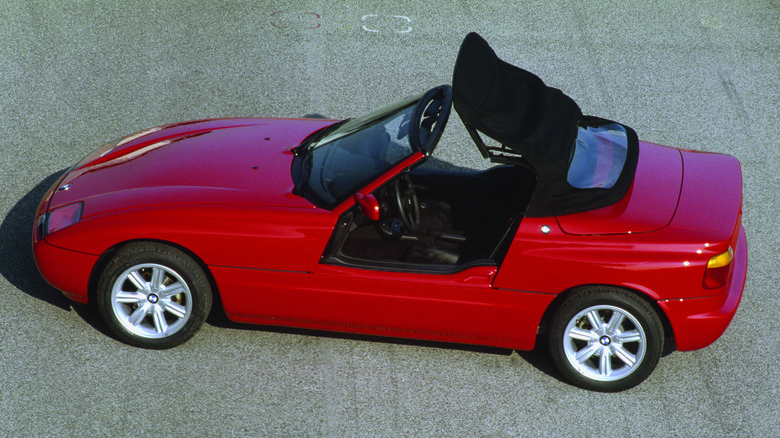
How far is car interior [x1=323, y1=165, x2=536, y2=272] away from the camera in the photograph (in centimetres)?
452

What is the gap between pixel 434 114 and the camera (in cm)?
470

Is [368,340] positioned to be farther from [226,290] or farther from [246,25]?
[246,25]

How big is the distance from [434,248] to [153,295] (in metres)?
1.77

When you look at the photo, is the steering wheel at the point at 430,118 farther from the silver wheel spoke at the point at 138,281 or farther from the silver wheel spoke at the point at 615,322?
the silver wheel spoke at the point at 138,281

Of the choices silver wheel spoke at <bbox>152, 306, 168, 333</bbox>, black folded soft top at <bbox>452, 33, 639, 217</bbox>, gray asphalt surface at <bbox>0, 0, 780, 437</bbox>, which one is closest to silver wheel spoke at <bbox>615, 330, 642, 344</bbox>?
gray asphalt surface at <bbox>0, 0, 780, 437</bbox>

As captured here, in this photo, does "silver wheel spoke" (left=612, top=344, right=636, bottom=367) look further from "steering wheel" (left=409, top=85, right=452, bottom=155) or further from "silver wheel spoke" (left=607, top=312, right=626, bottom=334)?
"steering wheel" (left=409, top=85, right=452, bottom=155)

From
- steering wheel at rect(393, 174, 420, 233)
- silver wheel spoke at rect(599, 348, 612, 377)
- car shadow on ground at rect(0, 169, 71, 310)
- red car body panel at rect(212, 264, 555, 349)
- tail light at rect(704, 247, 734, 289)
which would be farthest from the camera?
car shadow on ground at rect(0, 169, 71, 310)

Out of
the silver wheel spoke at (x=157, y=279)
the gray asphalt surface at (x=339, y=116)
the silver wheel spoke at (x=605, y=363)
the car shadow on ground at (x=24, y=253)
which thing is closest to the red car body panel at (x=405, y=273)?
the silver wheel spoke at (x=157, y=279)

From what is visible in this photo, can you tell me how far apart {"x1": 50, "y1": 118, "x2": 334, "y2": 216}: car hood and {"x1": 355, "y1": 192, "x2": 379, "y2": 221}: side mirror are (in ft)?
1.25

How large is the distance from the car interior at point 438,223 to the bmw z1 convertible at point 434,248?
2cm

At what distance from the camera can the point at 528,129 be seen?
4371 mm

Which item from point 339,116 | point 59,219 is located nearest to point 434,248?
point 59,219

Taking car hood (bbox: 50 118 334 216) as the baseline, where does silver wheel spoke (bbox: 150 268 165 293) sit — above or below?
below

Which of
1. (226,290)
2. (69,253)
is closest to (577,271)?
(226,290)
